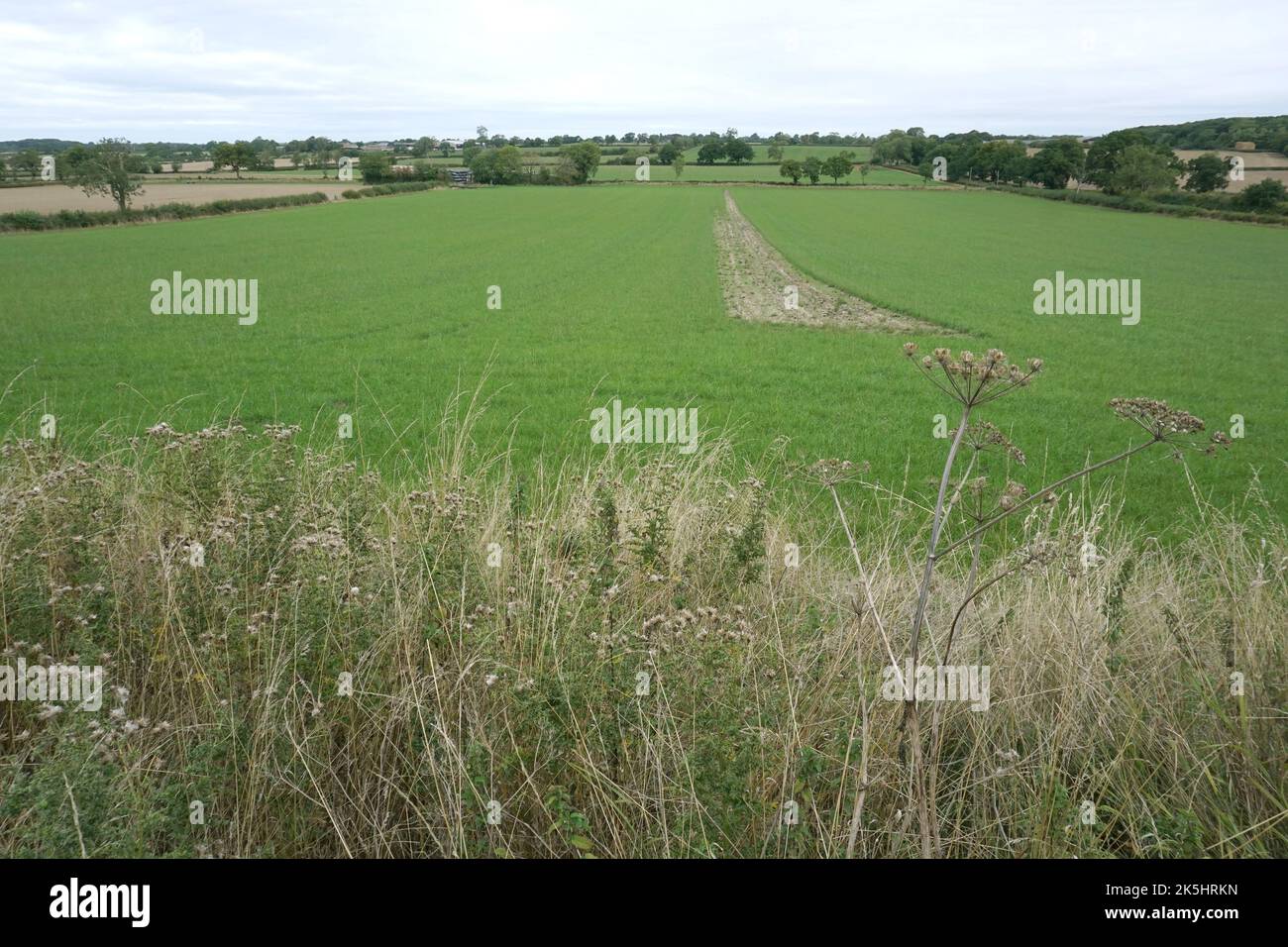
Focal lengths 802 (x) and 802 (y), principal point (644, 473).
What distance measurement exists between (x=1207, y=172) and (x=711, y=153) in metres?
146

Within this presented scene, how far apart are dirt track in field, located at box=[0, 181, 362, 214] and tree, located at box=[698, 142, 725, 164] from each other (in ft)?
303

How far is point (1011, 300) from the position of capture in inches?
1380

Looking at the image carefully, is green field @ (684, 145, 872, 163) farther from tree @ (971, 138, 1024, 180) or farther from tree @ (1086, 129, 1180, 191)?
tree @ (1086, 129, 1180, 191)

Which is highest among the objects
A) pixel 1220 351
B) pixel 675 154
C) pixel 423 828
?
pixel 675 154

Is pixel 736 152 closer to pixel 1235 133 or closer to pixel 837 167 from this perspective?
pixel 837 167

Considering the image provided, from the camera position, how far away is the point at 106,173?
72.4 metres

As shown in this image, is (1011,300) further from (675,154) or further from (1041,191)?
(675,154)

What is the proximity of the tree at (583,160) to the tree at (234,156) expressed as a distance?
54.8 metres

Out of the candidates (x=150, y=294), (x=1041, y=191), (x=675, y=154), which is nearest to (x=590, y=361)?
(x=150, y=294)

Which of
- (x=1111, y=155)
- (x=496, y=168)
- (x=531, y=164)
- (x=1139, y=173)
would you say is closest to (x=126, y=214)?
(x=1111, y=155)

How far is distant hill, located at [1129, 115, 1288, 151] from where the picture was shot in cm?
1125

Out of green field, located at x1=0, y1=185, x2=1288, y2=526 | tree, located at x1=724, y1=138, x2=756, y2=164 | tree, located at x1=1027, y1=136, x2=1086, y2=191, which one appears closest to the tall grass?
green field, located at x1=0, y1=185, x2=1288, y2=526
